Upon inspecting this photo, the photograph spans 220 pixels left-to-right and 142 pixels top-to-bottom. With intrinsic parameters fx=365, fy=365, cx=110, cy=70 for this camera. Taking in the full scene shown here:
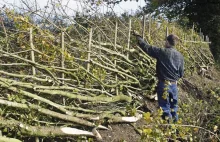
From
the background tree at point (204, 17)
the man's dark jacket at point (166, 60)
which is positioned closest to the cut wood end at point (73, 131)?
the man's dark jacket at point (166, 60)

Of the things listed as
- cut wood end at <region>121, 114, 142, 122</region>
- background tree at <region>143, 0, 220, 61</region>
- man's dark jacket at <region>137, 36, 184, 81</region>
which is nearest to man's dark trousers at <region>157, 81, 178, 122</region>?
man's dark jacket at <region>137, 36, 184, 81</region>

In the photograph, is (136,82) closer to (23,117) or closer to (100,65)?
(100,65)

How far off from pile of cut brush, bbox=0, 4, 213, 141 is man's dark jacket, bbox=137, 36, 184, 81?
0.81 meters

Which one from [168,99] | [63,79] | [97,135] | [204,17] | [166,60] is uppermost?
[204,17]

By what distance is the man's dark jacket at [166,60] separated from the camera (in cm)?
639

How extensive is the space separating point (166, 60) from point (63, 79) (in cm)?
189

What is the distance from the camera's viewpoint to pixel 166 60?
6410 millimetres

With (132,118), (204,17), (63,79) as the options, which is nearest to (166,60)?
(132,118)

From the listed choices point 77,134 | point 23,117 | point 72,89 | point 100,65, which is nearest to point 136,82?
point 100,65

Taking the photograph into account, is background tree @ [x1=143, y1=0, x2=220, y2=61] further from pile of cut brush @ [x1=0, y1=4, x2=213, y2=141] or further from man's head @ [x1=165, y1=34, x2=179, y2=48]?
man's head @ [x1=165, y1=34, x2=179, y2=48]

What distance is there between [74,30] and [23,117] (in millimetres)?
2634

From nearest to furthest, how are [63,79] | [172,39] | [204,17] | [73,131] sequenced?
[73,131], [63,79], [172,39], [204,17]

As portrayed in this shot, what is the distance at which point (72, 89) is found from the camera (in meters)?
5.69

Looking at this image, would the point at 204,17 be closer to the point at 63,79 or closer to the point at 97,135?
the point at 63,79
